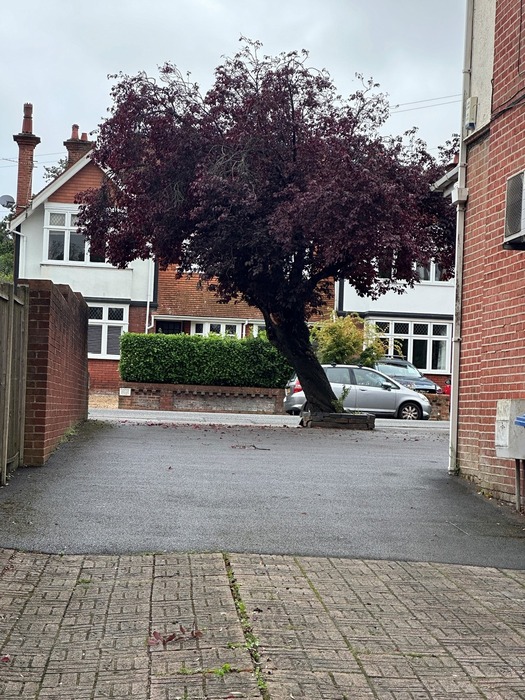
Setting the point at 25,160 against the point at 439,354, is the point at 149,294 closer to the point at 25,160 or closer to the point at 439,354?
the point at 25,160

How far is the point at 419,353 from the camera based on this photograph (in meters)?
38.3

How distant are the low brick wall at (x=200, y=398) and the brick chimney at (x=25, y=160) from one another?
1127 centimetres

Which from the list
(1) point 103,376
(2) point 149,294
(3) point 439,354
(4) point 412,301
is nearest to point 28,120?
(2) point 149,294

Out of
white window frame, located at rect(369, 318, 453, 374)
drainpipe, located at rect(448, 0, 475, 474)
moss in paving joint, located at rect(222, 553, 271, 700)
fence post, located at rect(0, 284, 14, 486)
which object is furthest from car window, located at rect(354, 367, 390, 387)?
moss in paving joint, located at rect(222, 553, 271, 700)

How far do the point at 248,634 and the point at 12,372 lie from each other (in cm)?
541

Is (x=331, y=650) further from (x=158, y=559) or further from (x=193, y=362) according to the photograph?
(x=193, y=362)

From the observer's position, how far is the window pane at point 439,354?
38312mm

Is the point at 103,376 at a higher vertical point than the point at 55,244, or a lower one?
lower

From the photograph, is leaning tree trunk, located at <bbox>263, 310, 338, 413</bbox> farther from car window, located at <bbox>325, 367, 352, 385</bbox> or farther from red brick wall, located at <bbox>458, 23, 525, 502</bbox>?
red brick wall, located at <bbox>458, 23, 525, 502</bbox>

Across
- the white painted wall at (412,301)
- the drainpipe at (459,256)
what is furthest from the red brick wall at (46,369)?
the white painted wall at (412,301)

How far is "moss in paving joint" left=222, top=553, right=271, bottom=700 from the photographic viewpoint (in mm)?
3992

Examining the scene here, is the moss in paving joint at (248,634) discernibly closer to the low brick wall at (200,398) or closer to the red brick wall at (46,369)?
the red brick wall at (46,369)

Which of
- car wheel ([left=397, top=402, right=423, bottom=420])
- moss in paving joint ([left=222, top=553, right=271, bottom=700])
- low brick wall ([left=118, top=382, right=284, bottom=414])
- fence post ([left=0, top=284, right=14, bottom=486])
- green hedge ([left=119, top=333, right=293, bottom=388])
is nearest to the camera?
moss in paving joint ([left=222, top=553, right=271, bottom=700])

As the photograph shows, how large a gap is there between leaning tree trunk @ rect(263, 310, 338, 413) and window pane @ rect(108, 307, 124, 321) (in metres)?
16.4
